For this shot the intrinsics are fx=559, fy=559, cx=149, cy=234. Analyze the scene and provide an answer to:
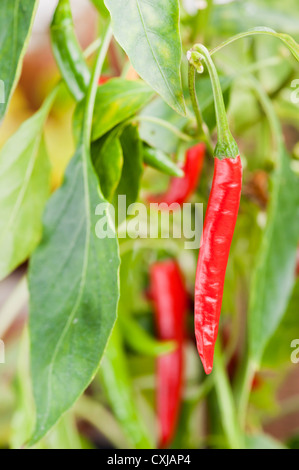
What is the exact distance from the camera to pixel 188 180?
21.7 inches

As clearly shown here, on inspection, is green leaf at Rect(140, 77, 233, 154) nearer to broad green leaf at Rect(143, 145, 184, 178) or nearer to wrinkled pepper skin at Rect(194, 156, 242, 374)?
broad green leaf at Rect(143, 145, 184, 178)

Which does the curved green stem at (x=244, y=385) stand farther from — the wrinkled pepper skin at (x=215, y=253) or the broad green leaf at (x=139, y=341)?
the wrinkled pepper skin at (x=215, y=253)

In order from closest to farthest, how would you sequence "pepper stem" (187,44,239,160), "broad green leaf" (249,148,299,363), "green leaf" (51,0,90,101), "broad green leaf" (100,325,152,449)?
"pepper stem" (187,44,239,160)
"green leaf" (51,0,90,101)
"broad green leaf" (249,148,299,363)
"broad green leaf" (100,325,152,449)

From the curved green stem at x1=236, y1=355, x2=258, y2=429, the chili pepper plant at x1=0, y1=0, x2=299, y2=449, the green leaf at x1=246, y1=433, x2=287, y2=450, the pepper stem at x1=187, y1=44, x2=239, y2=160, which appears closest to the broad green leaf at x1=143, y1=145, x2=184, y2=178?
the chili pepper plant at x1=0, y1=0, x2=299, y2=449

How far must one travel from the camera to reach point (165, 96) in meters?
0.27

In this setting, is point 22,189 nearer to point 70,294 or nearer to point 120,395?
point 70,294

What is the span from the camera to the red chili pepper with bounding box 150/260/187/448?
0.70 m

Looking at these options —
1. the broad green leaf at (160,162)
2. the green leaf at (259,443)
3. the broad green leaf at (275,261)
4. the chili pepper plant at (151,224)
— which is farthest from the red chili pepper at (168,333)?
the broad green leaf at (160,162)

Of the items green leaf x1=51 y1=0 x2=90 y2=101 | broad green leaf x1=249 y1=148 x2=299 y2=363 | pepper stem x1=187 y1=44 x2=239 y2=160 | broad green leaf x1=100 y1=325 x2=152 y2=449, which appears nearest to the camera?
pepper stem x1=187 y1=44 x2=239 y2=160

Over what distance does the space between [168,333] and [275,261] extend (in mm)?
259

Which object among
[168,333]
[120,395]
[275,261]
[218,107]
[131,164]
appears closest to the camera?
[218,107]

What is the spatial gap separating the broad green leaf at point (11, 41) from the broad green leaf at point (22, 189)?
6cm

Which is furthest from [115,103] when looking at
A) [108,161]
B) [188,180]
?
[188,180]
